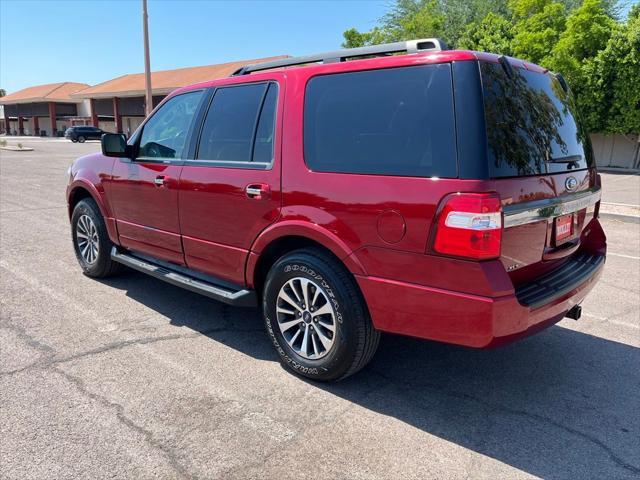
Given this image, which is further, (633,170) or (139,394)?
(633,170)

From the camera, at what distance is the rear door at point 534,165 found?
262 centimetres

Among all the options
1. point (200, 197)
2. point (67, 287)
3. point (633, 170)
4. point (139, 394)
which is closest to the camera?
point (139, 394)

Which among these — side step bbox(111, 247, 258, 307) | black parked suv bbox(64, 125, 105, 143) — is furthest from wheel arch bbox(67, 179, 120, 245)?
black parked suv bbox(64, 125, 105, 143)

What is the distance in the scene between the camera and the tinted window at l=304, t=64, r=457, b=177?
8.66 ft

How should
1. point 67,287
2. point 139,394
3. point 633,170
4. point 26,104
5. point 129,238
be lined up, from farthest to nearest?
point 26,104
point 633,170
point 67,287
point 129,238
point 139,394

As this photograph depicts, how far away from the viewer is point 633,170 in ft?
71.1

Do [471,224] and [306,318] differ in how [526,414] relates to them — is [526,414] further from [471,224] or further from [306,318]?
[306,318]

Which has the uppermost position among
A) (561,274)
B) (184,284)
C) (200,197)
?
(200,197)

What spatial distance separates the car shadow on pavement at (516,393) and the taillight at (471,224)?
42.1 inches

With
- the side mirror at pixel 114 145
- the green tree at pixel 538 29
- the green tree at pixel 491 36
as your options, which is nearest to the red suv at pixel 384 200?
the side mirror at pixel 114 145

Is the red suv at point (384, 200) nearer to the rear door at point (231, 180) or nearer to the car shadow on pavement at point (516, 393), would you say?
the rear door at point (231, 180)

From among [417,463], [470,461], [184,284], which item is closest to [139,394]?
[184,284]

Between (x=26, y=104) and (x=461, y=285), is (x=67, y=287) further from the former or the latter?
(x=26, y=104)

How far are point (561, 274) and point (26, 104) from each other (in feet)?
254
